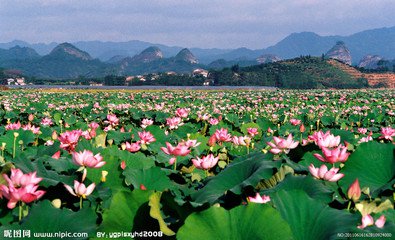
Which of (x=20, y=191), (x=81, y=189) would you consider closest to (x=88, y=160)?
(x=81, y=189)

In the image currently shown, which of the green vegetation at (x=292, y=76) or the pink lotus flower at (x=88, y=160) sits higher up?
the pink lotus flower at (x=88, y=160)

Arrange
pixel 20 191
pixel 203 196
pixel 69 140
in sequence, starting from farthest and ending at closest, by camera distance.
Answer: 1. pixel 69 140
2. pixel 203 196
3. pixel 20 191

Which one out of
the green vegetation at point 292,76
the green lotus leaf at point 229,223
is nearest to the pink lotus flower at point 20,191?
the green lotus leaf at point 229,223

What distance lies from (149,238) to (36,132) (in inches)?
118

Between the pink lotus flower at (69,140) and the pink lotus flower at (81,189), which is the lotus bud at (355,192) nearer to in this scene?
the pink lotus flower at (81,189)

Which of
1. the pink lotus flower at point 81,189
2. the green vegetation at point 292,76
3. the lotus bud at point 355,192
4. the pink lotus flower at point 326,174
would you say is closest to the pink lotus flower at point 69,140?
the pink lotus flower at point 81,189

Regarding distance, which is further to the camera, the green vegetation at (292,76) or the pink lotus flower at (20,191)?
the green vegetation at (292,76)

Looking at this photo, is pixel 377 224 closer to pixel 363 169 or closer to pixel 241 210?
pixel 241 210

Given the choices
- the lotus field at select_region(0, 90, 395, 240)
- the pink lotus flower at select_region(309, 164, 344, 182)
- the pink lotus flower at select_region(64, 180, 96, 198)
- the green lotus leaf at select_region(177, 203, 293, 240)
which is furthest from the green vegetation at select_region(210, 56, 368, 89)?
the green lotus leaf at select_region(177, 203, 293, 240)

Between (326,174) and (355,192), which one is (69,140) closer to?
(326,174)

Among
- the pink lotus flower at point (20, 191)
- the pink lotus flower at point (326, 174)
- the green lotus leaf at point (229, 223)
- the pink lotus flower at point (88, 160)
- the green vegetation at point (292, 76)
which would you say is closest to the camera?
the green lotus leaf at point (229, 223)

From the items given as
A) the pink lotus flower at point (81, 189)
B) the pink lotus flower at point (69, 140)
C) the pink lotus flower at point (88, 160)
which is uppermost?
the pink lotus flower at point (88, 160)

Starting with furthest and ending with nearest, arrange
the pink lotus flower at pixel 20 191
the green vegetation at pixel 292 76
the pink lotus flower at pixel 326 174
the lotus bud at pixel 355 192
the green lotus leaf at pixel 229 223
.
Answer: the green vegetation at pixel 292 76 → the pink lotus flower at pixel 326 174 → the lotus bud at pixel 355 192 → the pink lotus flower at pixel 20 191 → the green lotus leaf at pixel 229 223

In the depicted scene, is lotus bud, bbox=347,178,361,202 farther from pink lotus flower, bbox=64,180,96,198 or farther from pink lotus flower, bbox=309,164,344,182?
pink lotus flower, bbox=64,180,96,198
